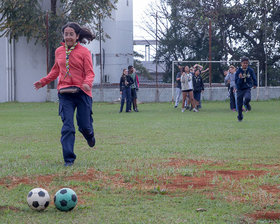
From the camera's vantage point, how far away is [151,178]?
5.86 metres

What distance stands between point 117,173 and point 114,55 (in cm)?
2462

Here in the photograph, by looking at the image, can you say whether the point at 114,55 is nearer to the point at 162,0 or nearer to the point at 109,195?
the point at 162,0

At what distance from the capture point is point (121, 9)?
3741cm

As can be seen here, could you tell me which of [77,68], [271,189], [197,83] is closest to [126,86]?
[197,83]

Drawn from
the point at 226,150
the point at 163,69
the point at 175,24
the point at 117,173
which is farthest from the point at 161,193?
the point at 175,24

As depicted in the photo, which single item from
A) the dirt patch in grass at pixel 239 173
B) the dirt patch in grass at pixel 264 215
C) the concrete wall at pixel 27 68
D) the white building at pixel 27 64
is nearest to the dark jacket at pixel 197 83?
the white building at pixel 27 64

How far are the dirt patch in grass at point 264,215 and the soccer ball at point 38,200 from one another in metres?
1.68

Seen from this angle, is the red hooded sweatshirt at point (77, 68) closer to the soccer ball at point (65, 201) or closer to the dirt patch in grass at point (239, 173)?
the dirt patch in grass at point (239, 173)

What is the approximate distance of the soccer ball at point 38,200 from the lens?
4328mm

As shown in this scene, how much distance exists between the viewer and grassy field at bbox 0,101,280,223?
4285 mm

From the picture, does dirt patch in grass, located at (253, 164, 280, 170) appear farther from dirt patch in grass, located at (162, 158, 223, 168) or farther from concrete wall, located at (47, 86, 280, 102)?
concrete wall, located at (47, 86, 280, 102)

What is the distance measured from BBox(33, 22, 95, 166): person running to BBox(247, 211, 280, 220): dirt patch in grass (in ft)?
10.2

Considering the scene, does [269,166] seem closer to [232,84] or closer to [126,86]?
[232,84]

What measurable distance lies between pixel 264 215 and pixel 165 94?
25.5 meters
